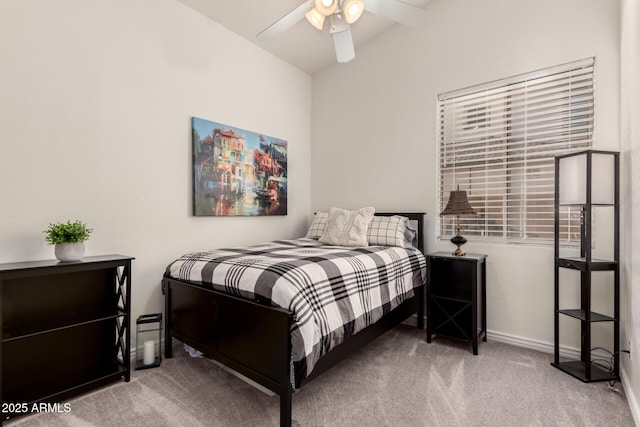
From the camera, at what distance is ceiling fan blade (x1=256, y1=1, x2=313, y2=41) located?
89.9 inches

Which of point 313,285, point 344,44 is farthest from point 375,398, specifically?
point 344,44

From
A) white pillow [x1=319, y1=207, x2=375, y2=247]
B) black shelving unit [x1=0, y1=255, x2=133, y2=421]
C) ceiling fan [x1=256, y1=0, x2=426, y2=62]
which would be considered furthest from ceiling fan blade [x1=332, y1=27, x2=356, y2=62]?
black shelving unit [x1=0, y1=255, x2=133, y2=421]

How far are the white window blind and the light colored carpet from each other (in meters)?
1.16

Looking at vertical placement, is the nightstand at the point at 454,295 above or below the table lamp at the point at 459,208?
below

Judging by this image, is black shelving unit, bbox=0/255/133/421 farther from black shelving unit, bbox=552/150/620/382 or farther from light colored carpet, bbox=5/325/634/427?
black shelving unit, bbox=552/150/620/382

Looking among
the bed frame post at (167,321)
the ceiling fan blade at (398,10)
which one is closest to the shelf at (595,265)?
the ceiling fan blade at (398,10)

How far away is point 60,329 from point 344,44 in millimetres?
2703

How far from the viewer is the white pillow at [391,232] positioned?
118 inches

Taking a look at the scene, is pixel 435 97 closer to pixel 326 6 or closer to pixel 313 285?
pixel 326 6

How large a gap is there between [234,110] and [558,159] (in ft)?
9.17

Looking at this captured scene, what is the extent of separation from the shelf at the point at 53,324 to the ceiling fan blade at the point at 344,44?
2.49 meters

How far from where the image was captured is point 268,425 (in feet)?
5.46

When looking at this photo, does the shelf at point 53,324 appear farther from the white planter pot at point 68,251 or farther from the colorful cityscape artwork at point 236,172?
the colorful cityscape artwork at point 236,172

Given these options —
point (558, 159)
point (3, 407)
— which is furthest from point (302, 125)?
point (3, 407)
